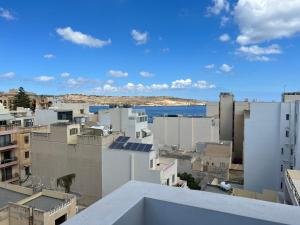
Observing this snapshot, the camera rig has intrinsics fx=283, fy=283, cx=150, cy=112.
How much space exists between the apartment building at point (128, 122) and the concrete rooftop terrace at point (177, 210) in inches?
1198

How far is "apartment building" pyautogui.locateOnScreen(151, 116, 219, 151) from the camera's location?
45.7 meters

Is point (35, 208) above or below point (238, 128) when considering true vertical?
below

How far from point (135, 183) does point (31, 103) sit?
228ft

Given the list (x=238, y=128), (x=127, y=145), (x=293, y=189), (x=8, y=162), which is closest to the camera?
(x=293, y=189)

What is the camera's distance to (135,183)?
3035mm

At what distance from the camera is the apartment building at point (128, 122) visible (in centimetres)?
3462

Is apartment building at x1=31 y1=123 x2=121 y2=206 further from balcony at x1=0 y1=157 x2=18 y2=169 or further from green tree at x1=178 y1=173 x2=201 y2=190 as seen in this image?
green tree at x1=178 y1=173 x2=201 y2=190

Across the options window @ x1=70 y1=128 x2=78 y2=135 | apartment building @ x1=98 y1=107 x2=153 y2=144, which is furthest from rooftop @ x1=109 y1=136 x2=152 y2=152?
apartment building @ x1=98 y1=107 x2=153 y2=144

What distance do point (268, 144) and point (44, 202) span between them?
24111 mm

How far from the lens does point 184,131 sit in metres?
47.4

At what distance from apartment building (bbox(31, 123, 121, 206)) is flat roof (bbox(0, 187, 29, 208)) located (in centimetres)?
617

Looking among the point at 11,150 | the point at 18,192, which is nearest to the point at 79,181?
the point at 18,192

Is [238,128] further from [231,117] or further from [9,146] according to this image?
[9,146]

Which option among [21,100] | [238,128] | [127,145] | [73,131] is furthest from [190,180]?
[21,100]
